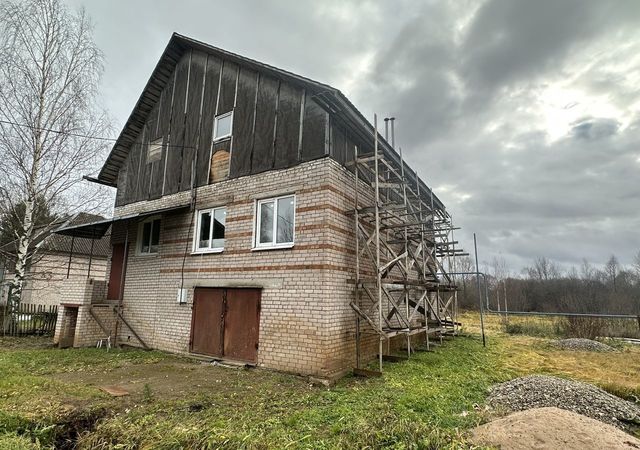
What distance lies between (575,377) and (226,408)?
331 inches

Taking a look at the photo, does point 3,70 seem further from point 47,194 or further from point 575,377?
point 575,377

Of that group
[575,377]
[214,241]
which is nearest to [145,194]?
[214,241]

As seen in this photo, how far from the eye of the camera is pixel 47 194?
15.9 m

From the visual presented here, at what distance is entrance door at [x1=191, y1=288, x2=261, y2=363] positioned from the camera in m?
8.74

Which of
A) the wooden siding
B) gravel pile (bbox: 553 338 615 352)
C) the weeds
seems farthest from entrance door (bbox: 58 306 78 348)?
gravel pile (bbox: 553 338 615 352)

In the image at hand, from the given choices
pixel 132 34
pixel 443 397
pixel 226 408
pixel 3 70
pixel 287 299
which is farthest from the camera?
pixel 3 70

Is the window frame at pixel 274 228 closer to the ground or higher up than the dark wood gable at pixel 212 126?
closer to the ground

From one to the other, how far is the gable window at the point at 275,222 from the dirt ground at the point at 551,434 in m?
5.64

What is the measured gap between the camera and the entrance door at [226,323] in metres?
8.74

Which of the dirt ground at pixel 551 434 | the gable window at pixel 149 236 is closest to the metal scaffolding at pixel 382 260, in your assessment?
the dirt ground at pixel 551 434

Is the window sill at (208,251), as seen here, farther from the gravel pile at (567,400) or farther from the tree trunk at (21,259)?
the tree trunk at (21,259)

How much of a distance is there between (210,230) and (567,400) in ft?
30.4

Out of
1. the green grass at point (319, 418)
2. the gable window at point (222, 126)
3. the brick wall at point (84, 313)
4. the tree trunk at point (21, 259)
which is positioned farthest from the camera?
the tree trunk at point (21, 259)

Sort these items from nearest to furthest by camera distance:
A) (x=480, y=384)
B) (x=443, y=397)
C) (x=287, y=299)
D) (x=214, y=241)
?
(x=443, y=397)
(x=480, y=384)
(x=287, y=299)
(x=214, y=241)
